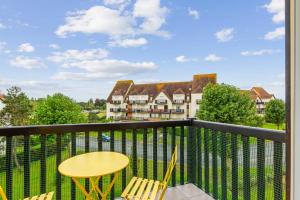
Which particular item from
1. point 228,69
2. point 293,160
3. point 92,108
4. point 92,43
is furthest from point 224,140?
point 92,43

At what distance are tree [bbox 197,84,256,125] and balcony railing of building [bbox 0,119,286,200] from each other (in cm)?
234

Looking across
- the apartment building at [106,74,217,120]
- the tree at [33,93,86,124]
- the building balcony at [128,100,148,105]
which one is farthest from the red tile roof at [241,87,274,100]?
the tree at [33,93,86,124]

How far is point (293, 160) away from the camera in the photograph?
894 mm

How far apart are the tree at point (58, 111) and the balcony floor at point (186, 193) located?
1.70 metres

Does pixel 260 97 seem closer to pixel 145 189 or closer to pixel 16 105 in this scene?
pixel 145 189

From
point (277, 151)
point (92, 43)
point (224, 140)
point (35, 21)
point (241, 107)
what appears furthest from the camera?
point (92, 43)

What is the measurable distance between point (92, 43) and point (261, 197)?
288 inches

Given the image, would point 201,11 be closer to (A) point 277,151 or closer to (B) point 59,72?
(B) point 59,72

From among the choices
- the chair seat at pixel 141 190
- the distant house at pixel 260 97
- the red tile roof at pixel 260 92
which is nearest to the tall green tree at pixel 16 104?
the chair seat at pixel 141 190

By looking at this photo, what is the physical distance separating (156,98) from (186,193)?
7.69 ft

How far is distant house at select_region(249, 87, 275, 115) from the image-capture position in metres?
4.45

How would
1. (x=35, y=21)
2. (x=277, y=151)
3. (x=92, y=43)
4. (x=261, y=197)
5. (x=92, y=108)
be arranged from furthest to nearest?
(x=92, y=43), (x=35, y=21), (x=92, y=108), (x=261, y=197), (x=277, y=151)

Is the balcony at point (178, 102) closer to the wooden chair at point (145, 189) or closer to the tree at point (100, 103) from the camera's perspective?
the tree at point (100, 103)

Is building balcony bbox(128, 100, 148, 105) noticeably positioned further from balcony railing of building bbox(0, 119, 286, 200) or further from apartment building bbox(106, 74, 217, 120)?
balcony railing of building bbox(0, 119, 286, 200)
